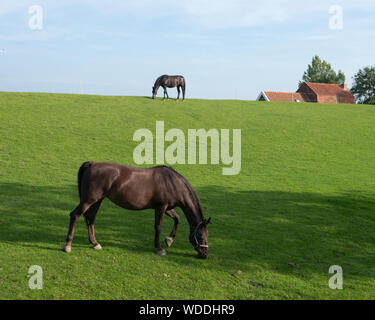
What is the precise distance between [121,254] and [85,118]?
2176 centimetres

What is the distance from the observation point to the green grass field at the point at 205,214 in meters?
8.02

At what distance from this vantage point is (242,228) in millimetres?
12086

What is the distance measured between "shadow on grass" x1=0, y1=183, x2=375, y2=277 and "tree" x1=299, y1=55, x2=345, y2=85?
3370 inches

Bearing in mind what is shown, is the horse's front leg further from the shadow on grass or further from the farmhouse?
the farmhouse

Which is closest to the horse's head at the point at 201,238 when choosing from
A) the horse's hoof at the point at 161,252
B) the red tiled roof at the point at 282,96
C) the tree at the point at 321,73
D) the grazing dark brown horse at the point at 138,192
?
the grazing dark brown horse at the point at 138,192

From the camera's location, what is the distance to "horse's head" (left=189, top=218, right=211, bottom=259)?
8953 mm

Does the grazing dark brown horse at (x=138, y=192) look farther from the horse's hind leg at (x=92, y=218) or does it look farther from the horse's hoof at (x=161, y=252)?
the horse's hoof at (x=161, y=252)

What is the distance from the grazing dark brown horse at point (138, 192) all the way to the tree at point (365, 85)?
87.0 m

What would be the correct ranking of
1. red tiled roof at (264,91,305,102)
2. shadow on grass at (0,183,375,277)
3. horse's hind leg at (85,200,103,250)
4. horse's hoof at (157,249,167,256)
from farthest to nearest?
red tiled roof at (264,91,305,102), shadow on grass at (0,183,375,277), horse's hoof at (157,249,167,256), horse's hind leg at (85,200,103,250)

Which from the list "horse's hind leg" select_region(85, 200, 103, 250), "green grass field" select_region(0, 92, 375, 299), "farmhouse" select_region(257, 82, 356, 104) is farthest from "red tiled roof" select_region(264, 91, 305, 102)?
"horse's hind leg" select_region(85, 200, 103, 250)

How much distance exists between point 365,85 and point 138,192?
89.9 m

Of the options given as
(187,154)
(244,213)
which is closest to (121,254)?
(244,213)
